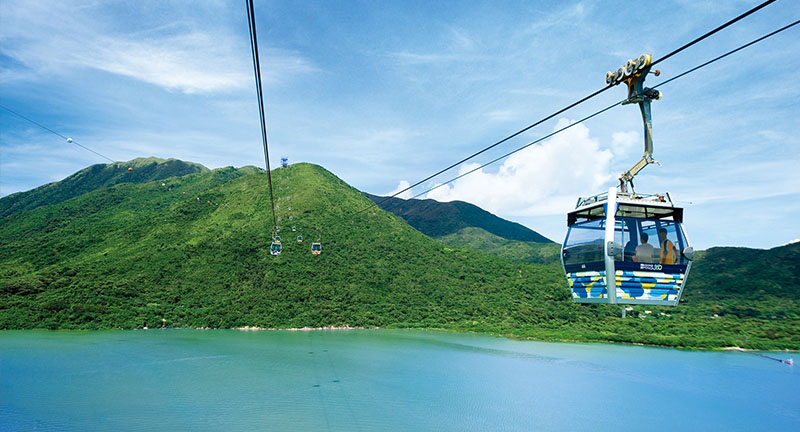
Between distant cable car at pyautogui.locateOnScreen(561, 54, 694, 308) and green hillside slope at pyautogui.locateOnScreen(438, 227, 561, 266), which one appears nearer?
distant cable car at pyautogui.locateOnScreen(561, 54, 694, 308)

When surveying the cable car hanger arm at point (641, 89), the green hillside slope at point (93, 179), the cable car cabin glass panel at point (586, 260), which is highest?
the green hillside slope at point (93, 179)

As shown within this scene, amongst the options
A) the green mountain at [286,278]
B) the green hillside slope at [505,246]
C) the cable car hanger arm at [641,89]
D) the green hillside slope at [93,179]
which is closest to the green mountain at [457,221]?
the green hillside slope at [505,246]

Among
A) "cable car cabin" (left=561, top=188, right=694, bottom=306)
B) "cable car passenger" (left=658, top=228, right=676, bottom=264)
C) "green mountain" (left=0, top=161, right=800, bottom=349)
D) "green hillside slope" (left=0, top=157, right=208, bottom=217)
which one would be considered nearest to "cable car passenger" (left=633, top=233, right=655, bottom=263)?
"cable car cabin" (left=561, top=188, right=694, bottom=306)

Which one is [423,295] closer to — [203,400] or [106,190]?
[203,400]

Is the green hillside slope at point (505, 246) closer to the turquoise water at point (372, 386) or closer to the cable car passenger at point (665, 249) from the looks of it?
the turquoise water at point (372, 386)

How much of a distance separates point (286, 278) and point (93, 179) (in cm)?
7317

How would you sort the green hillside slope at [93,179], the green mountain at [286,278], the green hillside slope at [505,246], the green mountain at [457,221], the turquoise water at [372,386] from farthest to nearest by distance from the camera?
1. the green mountain at [457,221]
2. the green hillside slope at [505,246]
3. the green hillside slope at [93,179]
4. the green mountain at [286,278]
5. the turquoise water at [372,386]

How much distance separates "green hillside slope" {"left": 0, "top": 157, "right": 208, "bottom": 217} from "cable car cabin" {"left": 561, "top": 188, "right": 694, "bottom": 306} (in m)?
118

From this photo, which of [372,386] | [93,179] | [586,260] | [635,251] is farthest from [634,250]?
[93,179]

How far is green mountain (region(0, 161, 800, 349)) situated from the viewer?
59344 mm

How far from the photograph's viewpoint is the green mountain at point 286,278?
59.3 meters

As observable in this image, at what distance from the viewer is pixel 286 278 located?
245ft

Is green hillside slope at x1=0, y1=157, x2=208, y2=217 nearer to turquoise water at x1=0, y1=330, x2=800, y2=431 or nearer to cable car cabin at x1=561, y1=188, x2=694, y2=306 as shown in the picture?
turquoise water at x1=0, y1=330, x2=800, y2=431

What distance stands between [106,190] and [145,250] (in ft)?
109
